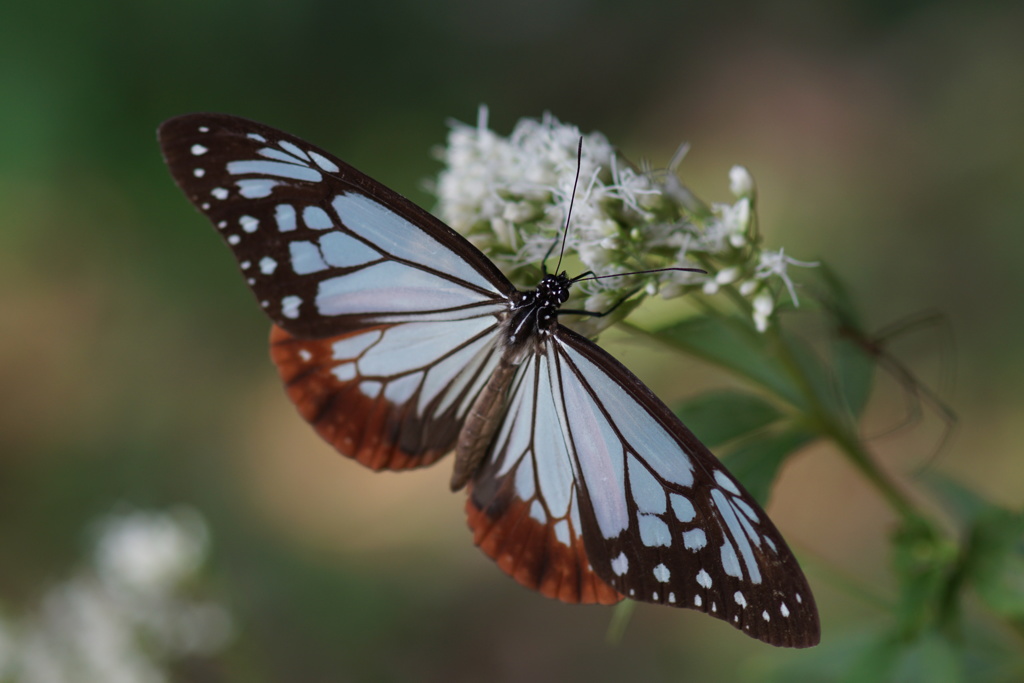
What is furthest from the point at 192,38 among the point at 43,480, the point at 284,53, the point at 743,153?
the point at 743,153

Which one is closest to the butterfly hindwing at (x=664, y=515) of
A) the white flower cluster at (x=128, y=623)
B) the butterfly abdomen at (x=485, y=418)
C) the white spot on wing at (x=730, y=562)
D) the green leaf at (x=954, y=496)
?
the white spot on wing at (x=730, y=562)

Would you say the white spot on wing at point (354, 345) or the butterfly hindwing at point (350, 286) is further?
the white spot on wing at point (354, 345)

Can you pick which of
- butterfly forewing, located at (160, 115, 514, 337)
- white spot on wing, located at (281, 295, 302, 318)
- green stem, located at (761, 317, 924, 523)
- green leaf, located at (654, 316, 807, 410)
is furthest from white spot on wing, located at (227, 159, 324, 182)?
green stem, located at (761, 317, 924, 523)

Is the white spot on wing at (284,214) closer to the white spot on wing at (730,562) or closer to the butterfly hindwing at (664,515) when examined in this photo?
the butterfly hindwing at (664,515)

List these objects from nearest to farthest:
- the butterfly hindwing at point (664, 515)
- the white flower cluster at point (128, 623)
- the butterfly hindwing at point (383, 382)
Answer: the butterfly hindwing at point (664, 515), the butterfly hindwing at point (383, 382), the white flower cluster at point (128, 623)

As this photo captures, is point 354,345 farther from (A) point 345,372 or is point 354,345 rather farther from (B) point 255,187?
(B) point 255,187

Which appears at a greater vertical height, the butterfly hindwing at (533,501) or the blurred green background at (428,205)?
the blurred green background at (428,205)
